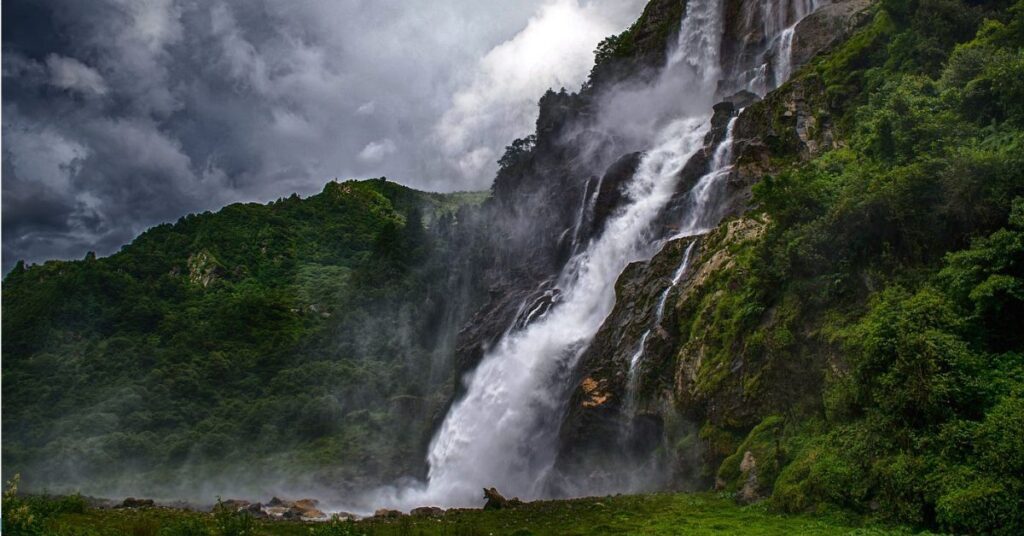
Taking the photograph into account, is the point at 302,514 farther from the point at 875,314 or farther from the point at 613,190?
the point at 613,190

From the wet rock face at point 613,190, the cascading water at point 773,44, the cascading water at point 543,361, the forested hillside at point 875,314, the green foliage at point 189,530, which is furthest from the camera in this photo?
the cascading water at point 773,44

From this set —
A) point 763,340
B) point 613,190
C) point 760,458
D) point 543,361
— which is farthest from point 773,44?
point 760,458

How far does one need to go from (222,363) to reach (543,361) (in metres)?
50.3

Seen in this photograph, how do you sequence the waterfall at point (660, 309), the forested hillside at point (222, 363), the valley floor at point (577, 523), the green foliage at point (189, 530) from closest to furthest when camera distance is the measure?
the green foliage at point (189, 530), the valley floor at point (577, 523), the waterfall at point (660, 309), the forested hillside at point (222, 363)

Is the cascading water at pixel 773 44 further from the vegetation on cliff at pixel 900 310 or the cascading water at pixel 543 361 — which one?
the vegetation on cliff at pixel 900 310

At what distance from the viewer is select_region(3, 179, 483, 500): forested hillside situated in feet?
201

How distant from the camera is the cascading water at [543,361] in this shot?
36594 mm

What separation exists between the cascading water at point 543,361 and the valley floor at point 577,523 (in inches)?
479

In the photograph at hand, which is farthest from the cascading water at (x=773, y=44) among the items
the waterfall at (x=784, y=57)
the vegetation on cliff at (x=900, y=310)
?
the vegetation on cliff at (x=900, y=310)

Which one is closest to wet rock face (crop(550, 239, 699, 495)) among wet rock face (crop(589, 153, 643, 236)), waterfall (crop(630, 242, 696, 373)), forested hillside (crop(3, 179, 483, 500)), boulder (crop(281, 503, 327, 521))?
waterfall (crop(630, 242, 696, 373))

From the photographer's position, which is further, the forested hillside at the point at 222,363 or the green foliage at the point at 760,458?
the forested hillside at the point at 222,363

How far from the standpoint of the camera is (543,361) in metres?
38.8

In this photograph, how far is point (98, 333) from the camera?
81.9m

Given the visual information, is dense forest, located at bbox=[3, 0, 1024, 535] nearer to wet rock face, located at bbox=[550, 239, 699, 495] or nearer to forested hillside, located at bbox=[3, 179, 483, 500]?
wet rock face, located at bbox=[550, 239, 699, 495]
